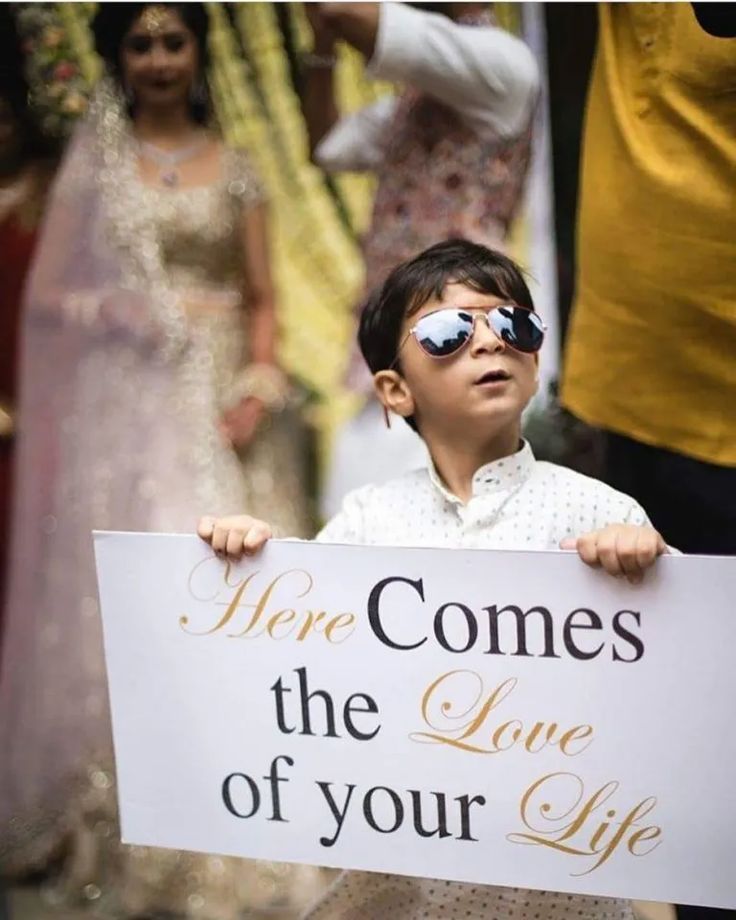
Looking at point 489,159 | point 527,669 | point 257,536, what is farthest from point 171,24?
point 527,669

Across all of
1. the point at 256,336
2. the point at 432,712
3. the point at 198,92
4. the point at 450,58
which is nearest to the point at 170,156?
the point at 198,92

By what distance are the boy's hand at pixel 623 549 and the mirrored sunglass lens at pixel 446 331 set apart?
0.24m

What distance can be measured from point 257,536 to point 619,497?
0.38m

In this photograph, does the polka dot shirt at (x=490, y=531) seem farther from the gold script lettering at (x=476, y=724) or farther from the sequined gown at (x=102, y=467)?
the sequined gown at (x=102, y=467)

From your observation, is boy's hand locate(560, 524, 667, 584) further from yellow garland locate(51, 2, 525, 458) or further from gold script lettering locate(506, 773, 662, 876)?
yellow garland locate(51, 2, 525, 458)

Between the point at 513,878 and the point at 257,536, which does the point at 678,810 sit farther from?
the point at 257,536

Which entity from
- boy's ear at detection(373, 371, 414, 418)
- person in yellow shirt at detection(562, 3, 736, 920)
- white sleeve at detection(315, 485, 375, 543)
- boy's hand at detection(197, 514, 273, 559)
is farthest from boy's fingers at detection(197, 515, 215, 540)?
person in yellow shirt at detection(562, 3, 736, 920)

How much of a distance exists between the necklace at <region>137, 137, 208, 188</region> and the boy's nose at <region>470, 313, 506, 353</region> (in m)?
0.96

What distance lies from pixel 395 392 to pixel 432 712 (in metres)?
0.35

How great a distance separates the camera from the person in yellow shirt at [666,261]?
47.0 inches

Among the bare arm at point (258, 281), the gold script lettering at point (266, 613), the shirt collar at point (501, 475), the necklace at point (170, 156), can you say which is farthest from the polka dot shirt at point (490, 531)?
the necklace at point (170, 156)

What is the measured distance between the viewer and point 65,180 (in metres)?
1.77

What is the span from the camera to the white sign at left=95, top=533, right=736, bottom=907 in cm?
94

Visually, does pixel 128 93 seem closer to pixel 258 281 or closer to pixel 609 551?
pixel 258 281
